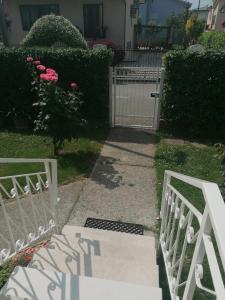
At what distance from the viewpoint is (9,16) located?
1742cm

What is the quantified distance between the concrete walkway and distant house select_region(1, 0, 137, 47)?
1210 cm

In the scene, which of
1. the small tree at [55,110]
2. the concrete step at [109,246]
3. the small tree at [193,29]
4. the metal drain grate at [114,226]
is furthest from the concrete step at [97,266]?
the small tree at [193,29]

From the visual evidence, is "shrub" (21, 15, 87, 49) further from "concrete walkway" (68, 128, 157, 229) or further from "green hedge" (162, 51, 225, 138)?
"concrete walkway" (68, 128, 157, 229)

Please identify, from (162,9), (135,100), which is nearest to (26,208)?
(135,100)

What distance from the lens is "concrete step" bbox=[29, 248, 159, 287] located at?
8.47 ft

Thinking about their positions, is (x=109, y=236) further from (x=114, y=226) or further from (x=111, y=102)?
(x=111, y=102)

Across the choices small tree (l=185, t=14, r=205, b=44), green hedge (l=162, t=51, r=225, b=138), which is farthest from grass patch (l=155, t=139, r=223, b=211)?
small tree (l=185, t=14, r=205, b=44)

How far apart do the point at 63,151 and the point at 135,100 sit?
4.33 metres

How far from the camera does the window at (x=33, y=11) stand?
16714 mm

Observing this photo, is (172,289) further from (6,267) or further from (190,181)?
(6,267)

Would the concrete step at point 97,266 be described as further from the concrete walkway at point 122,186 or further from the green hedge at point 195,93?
the green hedge at point 195,93

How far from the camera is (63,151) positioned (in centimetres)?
609

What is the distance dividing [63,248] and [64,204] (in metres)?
1.52

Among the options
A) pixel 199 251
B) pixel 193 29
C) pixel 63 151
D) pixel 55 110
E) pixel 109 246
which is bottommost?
pixel 63 151
